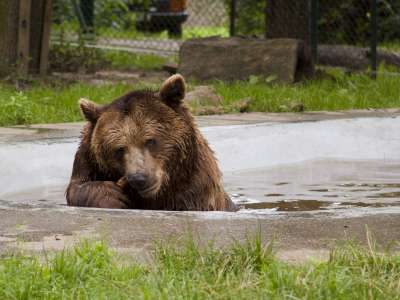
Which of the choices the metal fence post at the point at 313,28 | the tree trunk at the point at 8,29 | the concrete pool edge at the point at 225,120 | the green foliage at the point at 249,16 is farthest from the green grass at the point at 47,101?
the green foliage at the point at 249,16

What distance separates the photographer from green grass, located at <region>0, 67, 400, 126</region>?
9258 mm

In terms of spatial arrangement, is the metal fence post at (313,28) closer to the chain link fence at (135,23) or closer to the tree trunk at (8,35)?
the chain link fence at (135,23)

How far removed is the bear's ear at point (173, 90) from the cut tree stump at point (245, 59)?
6.24 meters

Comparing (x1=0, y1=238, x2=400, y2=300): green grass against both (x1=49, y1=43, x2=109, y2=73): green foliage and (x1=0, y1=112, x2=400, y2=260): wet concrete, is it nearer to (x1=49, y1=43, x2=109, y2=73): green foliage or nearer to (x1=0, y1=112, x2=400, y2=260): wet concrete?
(x1=0, y1=112, x2=400, y2=260): wet concrete

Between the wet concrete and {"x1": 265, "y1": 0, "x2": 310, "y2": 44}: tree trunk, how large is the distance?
6078mm

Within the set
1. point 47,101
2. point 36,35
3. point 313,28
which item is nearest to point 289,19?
point 313,28

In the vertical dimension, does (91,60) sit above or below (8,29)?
below

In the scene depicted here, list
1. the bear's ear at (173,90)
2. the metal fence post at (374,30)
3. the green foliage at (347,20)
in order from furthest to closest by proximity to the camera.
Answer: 1. the green foliage at (347,20)
2. the metal fence post at (374,30)
3. the bear's ear at (173,90)

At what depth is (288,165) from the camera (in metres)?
8.56

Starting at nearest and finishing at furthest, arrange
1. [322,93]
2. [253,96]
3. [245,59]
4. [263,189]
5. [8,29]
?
[263,189], [253,96], [322,93], [8,29], [245,59]

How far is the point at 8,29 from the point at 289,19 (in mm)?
4625

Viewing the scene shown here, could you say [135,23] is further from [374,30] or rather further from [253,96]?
[253,96]

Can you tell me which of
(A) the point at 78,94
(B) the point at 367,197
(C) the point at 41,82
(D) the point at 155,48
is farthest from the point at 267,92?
(D) the point at 155,48

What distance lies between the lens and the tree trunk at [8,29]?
39.8 ft
